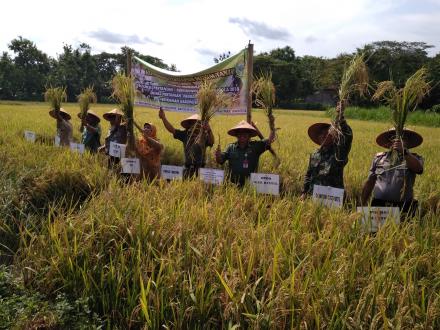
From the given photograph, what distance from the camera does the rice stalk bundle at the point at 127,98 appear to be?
15.3 feet

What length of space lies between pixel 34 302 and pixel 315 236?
1759 mm

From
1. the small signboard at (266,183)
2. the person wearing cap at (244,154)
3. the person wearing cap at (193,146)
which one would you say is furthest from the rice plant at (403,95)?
the person wearing cap at (193,146)

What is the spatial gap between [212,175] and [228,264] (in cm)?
181

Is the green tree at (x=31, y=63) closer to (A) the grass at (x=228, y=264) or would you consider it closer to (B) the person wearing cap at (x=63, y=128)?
(B) the person wearing cap at (x=63, y=128)

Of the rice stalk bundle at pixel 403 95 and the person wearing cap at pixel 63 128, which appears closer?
the rice stalk bundle at pixel 403 95

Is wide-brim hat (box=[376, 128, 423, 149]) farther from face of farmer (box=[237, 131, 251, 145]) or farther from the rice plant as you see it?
face of farmer (box=[237, 131, 251, 145])

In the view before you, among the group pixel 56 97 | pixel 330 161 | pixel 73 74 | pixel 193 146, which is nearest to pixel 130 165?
pixel 193 146

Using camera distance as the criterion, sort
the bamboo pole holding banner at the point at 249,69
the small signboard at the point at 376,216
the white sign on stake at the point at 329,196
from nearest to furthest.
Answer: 1. the small signboard at the point at 376,216
2. the white sign on stake at the point at 329,196
3. the bamboo pole holding banner at the point at 249,69

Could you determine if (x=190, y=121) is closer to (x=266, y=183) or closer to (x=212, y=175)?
(x=212, y=175)

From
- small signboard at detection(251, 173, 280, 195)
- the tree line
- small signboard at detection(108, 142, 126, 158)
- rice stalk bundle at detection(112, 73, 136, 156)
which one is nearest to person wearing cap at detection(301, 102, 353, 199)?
small signboard at detection(251, 173, 280, 195)

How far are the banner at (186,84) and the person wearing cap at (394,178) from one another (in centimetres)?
191

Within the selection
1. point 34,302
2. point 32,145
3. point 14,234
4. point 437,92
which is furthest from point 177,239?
point 437,92

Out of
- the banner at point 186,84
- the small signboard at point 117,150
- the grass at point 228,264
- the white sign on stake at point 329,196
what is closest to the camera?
the grass at point 228,264

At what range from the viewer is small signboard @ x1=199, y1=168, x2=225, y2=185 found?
A: 13.1 ft
